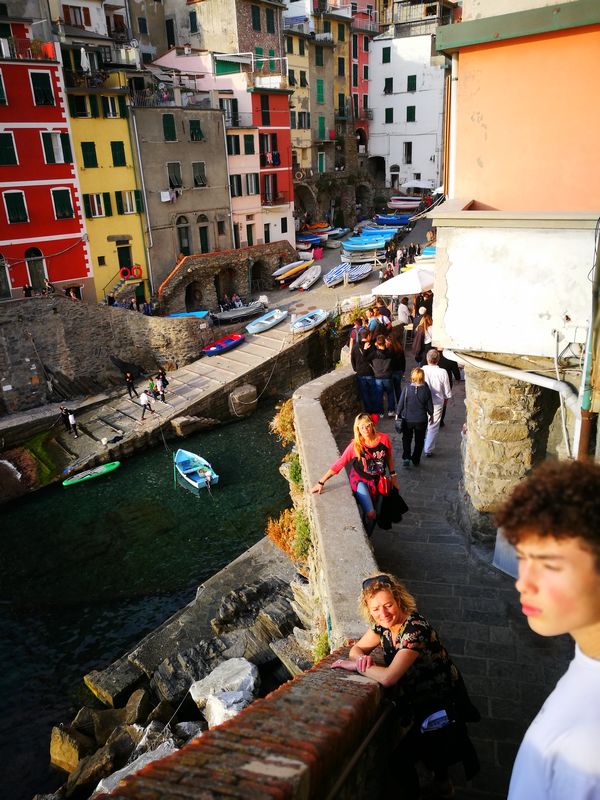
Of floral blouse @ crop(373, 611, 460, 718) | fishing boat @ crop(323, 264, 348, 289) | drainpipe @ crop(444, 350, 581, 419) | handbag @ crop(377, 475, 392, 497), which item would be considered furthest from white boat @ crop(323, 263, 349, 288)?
floral blouse @ crop(373, 611, 460, 718)

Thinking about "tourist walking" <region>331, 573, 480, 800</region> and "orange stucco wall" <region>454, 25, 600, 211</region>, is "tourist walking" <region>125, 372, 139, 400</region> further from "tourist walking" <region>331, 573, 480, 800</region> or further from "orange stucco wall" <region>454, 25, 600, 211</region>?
"tourist walking" <region>331, 573, 480, 800</region>

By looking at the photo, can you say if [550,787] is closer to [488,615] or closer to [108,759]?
[488,615]

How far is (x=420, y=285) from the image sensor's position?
15078 millimetres

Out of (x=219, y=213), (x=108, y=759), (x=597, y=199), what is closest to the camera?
(x=597, y=199)

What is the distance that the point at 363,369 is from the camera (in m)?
11.3

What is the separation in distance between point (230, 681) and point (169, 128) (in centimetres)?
3049

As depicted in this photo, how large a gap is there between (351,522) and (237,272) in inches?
1281

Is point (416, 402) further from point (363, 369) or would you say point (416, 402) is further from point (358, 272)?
point (358, 272)

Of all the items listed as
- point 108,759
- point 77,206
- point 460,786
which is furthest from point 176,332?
point 460,786

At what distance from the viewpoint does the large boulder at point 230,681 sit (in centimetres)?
860

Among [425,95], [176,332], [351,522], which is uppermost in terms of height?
[425,95]

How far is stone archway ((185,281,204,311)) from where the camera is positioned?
3566 centimetres

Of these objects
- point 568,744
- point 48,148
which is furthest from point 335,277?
point 568,744

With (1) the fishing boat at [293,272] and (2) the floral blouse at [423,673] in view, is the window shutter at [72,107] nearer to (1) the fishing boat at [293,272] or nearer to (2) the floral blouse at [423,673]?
(1) the fishing boat at [293,272]
